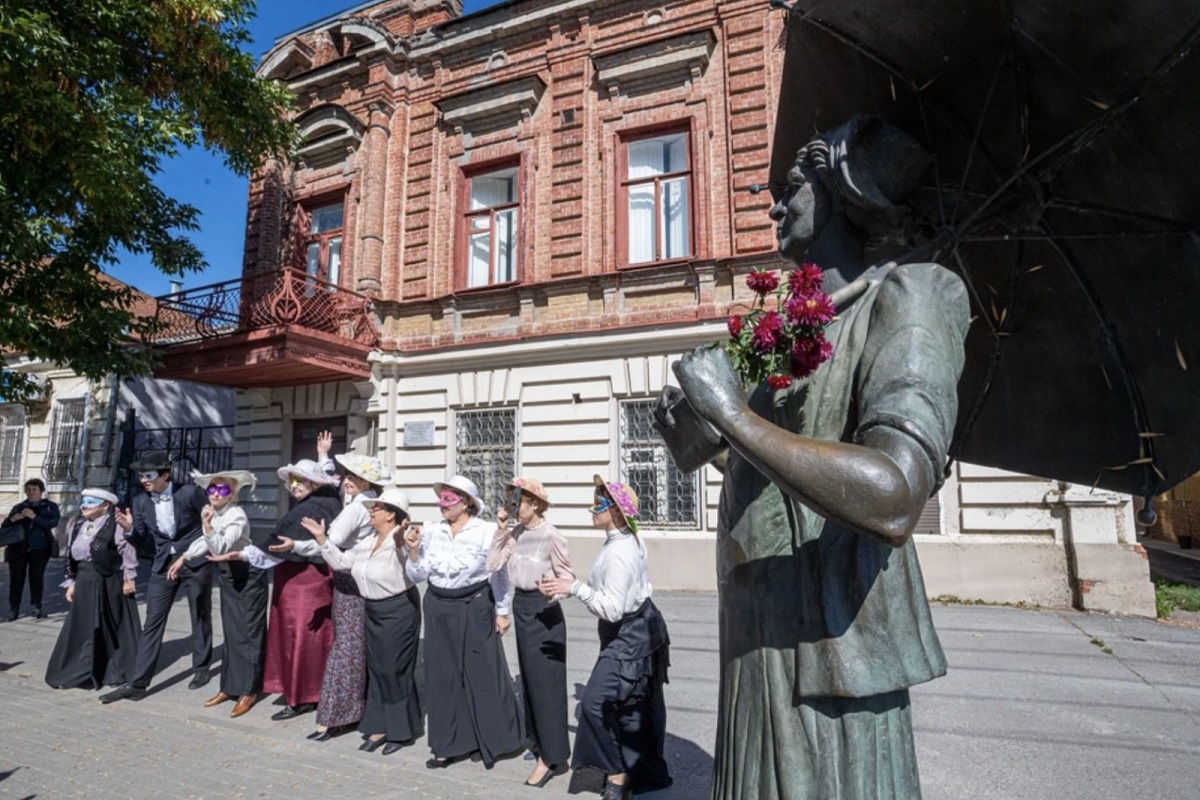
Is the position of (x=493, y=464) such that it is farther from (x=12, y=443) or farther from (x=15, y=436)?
(x=12, y=443)

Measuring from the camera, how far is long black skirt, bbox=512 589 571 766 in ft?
14.9

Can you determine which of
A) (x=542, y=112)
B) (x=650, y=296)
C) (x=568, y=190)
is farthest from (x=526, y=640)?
(x=542, y=112)

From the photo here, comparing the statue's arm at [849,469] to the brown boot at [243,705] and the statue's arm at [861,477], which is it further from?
the brown boot at [243,705]

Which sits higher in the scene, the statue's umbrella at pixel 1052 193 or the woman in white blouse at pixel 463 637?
the statue's umbrella at pixel 1052 193

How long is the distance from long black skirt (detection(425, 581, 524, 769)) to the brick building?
5.67 m

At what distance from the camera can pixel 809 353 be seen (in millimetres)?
1362

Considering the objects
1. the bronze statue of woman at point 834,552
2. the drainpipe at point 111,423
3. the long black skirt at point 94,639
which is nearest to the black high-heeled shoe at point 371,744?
the long black skirt at point 94,639

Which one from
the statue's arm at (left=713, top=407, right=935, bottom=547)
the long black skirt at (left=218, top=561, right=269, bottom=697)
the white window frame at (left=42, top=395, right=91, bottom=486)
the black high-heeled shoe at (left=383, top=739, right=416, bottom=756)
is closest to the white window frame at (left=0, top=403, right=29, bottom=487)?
the white window frame at (left=42, top=395, right=91, bottom=486)

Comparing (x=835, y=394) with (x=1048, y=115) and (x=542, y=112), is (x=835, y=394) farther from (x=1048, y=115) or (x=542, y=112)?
(x=542, y=112)

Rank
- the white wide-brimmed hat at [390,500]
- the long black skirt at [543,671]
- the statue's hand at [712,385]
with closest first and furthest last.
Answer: the statue's hand at [712,385], the long black skirt at [543,671], the white wide-brimmed hat at [390,500]

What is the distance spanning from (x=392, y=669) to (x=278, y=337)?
25.7 feet

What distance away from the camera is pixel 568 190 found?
12227 mm

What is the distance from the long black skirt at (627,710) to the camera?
4.14 metres

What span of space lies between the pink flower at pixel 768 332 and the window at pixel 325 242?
14.3 metres
